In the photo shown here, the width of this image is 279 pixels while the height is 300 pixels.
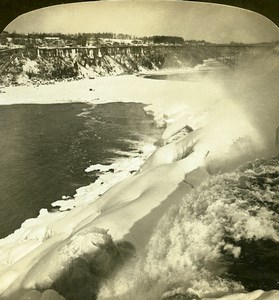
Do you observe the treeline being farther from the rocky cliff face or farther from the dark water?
the dark water

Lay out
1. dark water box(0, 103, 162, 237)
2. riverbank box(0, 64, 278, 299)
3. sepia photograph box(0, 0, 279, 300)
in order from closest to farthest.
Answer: sepia photograph box(0, 0, 279, 300) < riverbank box(0, 64, 278, 299) < dark water box(0, 103, 162, 237)

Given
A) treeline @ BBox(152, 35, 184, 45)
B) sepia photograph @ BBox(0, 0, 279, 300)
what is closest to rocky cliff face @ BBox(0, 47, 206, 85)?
sepia photograph @ BBox(0, 0, 279, 300)

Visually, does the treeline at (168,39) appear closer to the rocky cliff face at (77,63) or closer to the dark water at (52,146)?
the rocky cliff face at (77,63)

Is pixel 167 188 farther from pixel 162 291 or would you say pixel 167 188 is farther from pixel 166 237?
pixel 162 291

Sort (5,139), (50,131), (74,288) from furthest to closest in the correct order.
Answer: (50,131), (5,139), (74,288)

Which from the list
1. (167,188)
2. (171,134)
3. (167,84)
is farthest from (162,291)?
(167,84)
